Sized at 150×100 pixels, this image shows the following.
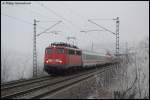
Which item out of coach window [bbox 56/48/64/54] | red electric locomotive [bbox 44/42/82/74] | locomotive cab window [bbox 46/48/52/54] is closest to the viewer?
red electric locomotive [bbox 44/42/82/74]

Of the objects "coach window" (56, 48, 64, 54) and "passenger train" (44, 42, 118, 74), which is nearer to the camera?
"passenger train" (44, 42, 118, 74)

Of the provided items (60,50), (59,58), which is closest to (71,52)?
(60,50)

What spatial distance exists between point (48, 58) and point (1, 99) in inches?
628

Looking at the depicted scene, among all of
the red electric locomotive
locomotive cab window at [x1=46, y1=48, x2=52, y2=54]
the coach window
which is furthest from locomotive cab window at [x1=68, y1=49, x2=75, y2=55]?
locomotive cab window at [x1=46, y1=48, x2=52, y2=54]

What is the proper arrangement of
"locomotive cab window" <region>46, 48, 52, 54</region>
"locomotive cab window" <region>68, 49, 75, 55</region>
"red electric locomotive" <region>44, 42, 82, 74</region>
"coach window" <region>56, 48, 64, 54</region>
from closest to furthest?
"red electric locomotive" <region>44, 42, 82, 74</region>
"coach window" <region>56, 48, 64, 54</region>
"locomotive cab window" <region>46, 48, 52, 54</region>
"locomotive cab window" <region>68, 49, 75, 55</region>

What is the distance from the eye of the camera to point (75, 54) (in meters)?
33.5

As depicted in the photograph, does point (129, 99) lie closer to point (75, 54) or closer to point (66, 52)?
point (66, 52)

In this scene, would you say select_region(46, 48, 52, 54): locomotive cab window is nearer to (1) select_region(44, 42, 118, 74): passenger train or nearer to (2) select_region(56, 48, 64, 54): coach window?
(1) select_region(44, 42, 118, 74): passenger train

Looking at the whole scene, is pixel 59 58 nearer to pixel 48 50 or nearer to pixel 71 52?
pixel 48 50

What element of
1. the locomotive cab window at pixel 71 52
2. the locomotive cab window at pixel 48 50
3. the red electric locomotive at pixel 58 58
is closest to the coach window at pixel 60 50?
the red electric locomotive at pixel 58 58

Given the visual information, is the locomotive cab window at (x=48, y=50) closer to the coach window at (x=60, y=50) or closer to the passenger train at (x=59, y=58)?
the passenger train at (x=59, y=58)

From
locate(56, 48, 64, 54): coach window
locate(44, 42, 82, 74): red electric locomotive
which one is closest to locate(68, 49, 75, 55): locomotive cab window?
locate(44, 42, 82, 74): red electric locomotive

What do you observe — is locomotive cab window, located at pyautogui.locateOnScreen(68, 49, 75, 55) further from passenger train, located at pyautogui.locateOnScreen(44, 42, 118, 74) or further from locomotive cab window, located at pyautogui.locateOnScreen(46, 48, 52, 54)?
locomotive cab window, located at pyautogui.locateOnScreen(46, 48, 52, 54)

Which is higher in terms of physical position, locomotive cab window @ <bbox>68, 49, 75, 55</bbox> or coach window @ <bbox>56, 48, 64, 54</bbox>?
coach window @ <bbox>56, 48, 64, 54</bbox>
